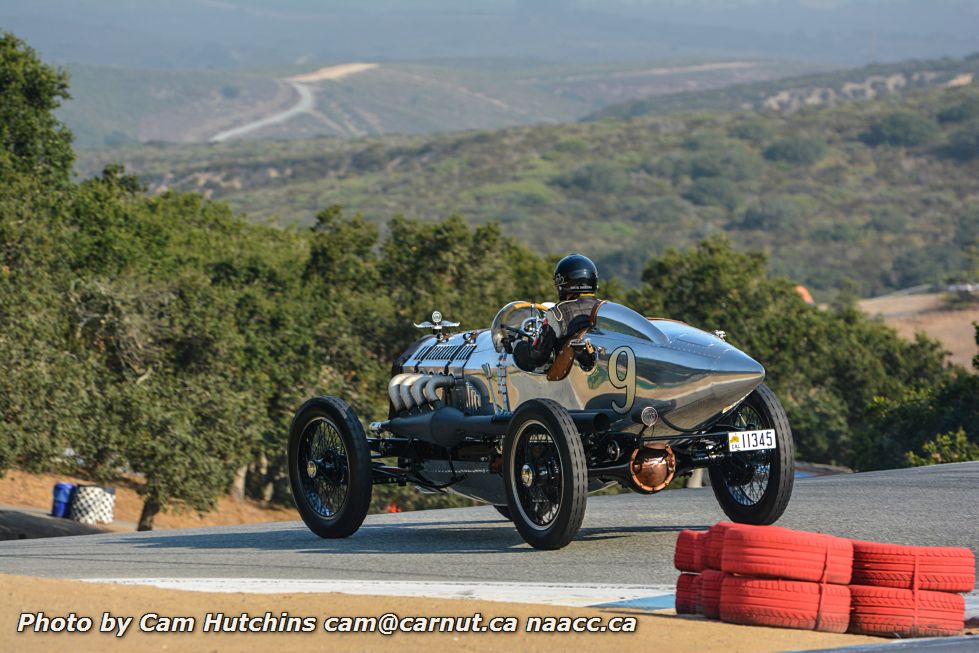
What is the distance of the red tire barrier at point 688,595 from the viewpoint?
1031cm

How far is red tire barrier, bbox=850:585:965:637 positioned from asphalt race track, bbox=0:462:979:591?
1.90 m

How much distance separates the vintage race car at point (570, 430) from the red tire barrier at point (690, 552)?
4.73 ft

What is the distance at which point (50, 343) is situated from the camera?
35500 millimetres

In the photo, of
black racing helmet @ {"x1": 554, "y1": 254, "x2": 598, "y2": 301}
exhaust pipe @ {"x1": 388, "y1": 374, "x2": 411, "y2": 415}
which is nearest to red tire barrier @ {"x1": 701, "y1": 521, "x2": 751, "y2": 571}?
black racing helmet @ {"x1": 554, "y1": 254, "x2": 598, "y2": 301}

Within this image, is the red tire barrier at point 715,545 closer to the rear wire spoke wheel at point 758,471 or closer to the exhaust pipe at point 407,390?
the rear wire spoke wheel at point 758,471

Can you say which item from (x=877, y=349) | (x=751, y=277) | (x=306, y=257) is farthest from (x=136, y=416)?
(x=877, y=349)

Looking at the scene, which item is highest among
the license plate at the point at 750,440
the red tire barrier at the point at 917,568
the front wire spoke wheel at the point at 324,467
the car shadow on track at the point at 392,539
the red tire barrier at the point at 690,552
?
the license plate at the point at 750,440

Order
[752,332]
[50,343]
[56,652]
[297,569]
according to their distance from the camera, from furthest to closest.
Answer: [752,332], [50,343], [297,569], [56,652]

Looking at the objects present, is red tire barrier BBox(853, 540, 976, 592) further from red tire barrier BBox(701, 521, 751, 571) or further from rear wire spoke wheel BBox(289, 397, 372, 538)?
Result: rear wire spoke wheel BBox(289, 397, 372, 538)

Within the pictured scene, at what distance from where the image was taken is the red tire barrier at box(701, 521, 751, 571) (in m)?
10.3

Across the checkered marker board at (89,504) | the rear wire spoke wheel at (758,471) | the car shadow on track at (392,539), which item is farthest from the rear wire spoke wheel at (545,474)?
the checkered marker board at (89,504)

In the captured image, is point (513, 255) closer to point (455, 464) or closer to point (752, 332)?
point (752, 332)

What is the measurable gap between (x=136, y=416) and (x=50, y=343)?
2615 millimetres

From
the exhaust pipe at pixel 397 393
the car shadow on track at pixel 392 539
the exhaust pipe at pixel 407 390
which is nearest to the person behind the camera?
the car shadow on track at pixel 392 539
